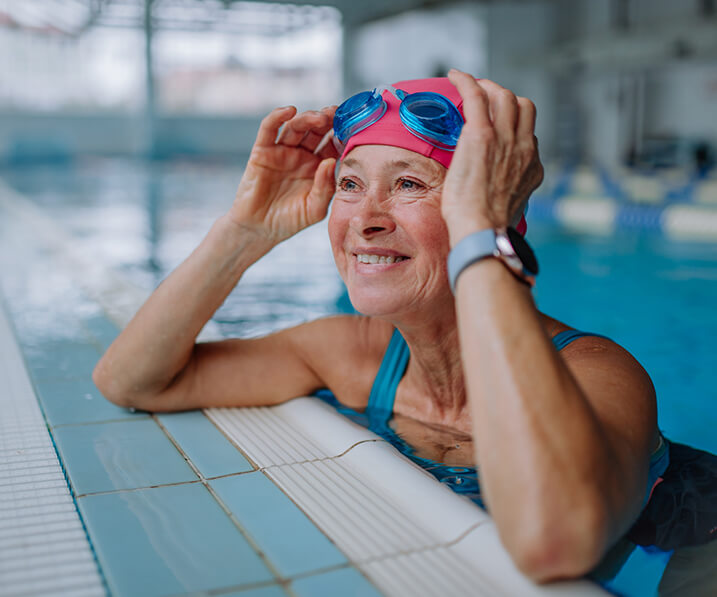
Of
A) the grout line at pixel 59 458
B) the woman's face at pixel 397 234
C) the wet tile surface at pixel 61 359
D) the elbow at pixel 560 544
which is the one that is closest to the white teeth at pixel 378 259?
the woman's face at pixel 397 234

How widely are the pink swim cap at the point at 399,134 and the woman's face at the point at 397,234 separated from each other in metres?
0.02

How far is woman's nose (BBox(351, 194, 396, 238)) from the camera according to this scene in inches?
67.4

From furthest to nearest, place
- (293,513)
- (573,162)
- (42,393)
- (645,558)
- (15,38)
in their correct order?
(15,38)
(573,162)
(42,393)
(645,558)
(293,513)

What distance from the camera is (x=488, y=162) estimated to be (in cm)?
140

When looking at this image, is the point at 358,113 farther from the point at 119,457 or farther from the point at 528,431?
the point at 119,457

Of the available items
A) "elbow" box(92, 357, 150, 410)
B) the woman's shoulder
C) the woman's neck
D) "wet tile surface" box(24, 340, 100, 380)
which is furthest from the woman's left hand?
"wet tile surface" box(24, 340, 100, 380)

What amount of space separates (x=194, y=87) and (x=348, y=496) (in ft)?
95.8

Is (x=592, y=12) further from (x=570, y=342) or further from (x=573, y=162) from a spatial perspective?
(x=570, y=342)

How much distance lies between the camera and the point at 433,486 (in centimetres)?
168

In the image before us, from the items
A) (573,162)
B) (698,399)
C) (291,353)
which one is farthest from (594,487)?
(573,162)

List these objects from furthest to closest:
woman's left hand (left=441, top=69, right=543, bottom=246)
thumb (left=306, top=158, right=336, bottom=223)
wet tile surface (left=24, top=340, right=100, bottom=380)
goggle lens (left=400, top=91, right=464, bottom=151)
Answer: wet tile surface (left=24, top=340, right=100, bottom=380), thumb (left=306, top=158, right=336, bottom=223), goggle lens (left=400, top=91, right=464, bottom=151), woman's left hand (left=441, top=69, right=543, bottom=246)

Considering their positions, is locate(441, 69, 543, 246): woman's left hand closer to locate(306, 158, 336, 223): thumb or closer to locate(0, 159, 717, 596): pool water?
locate(306, 158, 336, 223): thumb

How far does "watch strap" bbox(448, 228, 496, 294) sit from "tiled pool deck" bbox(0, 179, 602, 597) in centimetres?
52

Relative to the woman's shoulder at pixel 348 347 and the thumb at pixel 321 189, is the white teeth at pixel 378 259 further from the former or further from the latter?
the woman's shoulder at pixel 348 347
